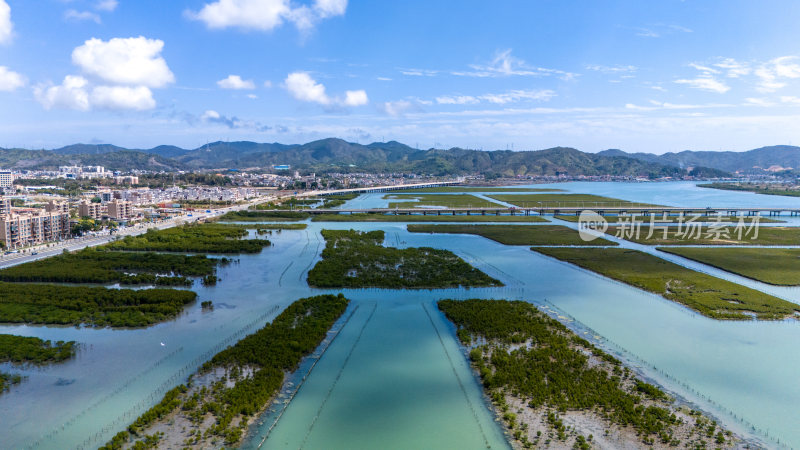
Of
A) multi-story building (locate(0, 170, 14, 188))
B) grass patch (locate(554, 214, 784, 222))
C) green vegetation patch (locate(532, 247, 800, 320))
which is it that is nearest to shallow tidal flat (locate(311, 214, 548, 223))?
grass patch (locate(554, 214, 784, 222))

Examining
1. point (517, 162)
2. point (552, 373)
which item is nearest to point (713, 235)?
point (552, 373)

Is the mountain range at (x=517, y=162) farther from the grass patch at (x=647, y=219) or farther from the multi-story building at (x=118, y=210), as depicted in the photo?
the multi-story building at (x=118, y=210)

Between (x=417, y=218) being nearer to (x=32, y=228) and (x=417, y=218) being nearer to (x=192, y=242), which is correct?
(x=192, y=242)

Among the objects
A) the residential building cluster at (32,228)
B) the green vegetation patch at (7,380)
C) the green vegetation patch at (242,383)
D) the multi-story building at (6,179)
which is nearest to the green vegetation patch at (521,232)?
the green vegetation patch at (242,383)

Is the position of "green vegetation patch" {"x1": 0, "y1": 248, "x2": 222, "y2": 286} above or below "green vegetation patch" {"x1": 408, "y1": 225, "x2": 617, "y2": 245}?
below

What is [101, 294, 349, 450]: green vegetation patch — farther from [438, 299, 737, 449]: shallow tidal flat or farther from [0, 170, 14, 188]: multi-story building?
[0, 170, 14, 188]: multi-story building

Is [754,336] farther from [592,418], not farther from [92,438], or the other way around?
[92,438]

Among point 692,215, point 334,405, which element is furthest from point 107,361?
point 692,215
